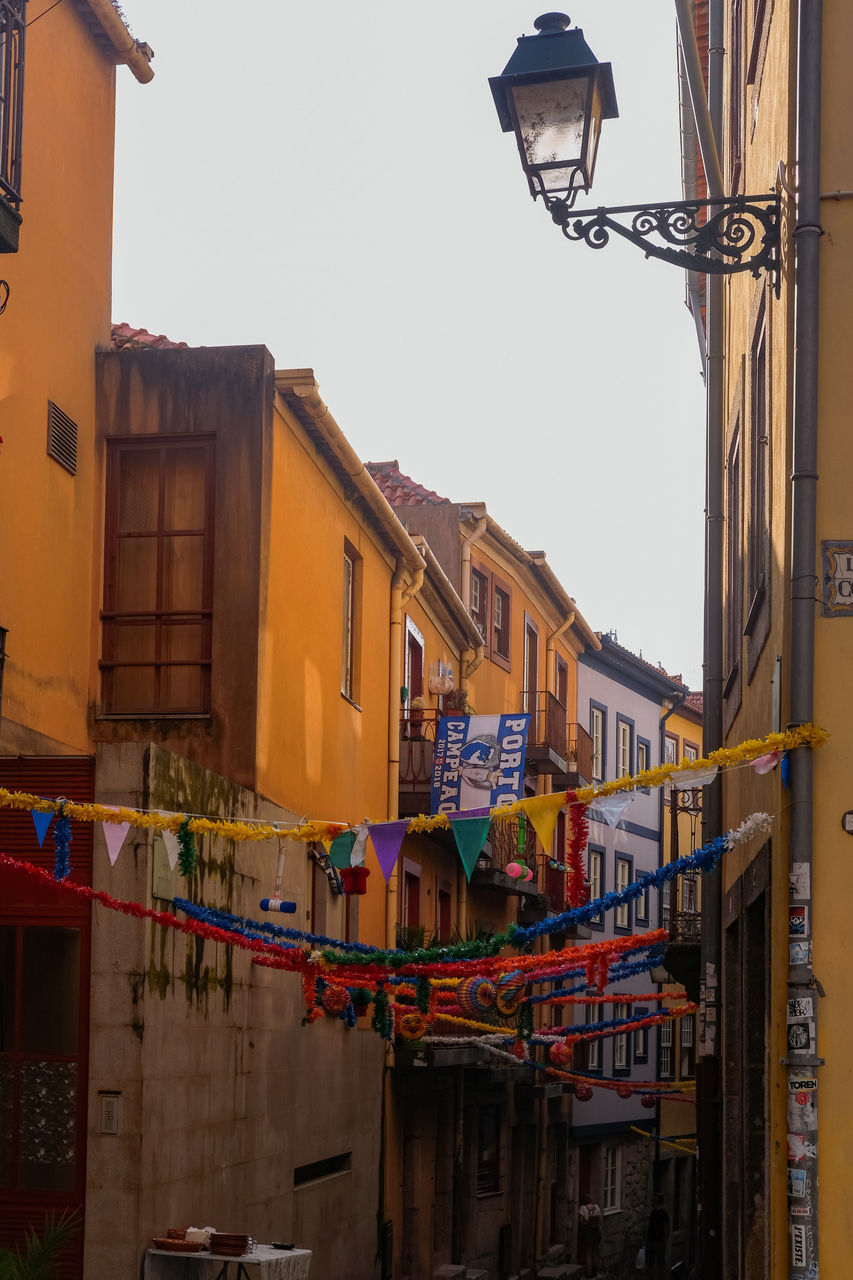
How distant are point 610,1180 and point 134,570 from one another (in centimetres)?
2656

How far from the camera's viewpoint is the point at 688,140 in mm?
13781

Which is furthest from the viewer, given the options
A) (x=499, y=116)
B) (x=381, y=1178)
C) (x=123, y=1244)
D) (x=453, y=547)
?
(x=453, y=547)

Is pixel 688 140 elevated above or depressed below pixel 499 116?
above

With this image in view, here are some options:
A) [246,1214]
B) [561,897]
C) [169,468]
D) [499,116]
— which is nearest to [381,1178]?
[246,1214]

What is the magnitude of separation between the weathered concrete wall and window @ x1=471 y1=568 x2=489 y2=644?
1228 centimetres

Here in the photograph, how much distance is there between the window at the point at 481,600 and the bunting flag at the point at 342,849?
20.9m

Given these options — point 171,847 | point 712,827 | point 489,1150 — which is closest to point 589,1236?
point 489,1150

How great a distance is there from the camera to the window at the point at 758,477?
8547 mm

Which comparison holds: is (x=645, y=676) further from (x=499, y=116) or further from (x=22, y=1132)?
(x=499, y=116)

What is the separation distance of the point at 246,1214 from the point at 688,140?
9.61 metres

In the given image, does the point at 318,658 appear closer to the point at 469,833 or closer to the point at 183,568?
the point at 183,568

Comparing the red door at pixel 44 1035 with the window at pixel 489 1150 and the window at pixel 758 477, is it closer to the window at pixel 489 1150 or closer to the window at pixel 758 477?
the window at pixel 758 477

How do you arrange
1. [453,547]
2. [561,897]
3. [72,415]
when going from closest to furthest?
[72,415]
[453,547]
[561,897]

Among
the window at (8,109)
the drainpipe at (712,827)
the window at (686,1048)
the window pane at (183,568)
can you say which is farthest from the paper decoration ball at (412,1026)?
the window at (686,1048)
